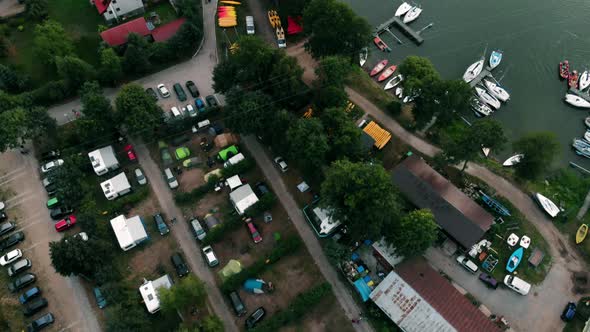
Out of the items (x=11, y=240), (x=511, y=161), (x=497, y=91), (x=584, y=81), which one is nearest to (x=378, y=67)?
(x=497, y=91)

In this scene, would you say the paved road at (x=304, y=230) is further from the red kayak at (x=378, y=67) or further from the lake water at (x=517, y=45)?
the lake water at (x=517, y=45)

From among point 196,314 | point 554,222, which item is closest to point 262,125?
point 196,314

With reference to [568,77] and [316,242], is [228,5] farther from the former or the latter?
[568,77]

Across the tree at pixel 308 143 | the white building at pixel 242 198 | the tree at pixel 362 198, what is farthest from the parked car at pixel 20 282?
the tree at pixel 362 198

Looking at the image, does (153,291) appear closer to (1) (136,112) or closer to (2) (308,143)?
(1) (136,112)

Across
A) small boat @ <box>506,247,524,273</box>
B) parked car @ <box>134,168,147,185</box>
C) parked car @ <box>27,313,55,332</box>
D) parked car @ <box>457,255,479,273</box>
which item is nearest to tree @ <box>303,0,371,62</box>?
parked car @ <box>134,168,147,185</box>

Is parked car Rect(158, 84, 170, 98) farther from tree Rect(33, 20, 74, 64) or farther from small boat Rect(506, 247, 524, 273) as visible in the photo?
small boat Rect(506, 247, 524, 273)
